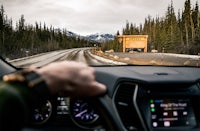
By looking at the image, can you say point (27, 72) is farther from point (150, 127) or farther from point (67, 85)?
point (150, 127)

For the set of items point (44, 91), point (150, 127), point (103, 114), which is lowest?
point (150, 127)

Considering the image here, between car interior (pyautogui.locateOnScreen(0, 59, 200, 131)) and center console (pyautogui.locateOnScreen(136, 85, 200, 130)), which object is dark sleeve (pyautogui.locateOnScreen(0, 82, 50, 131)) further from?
center console (pyautogui.locateOnScreen(136, 85, 200, 130))

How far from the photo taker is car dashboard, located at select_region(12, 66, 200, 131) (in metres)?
5.06

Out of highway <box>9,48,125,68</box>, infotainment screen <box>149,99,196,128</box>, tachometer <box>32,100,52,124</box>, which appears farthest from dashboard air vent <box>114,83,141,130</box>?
highway <box>9,48,125,68</box>

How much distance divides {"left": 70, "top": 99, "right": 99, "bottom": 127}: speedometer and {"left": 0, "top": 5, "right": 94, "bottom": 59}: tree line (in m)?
1.80

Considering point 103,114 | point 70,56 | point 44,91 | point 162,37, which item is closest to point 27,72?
point 44,91

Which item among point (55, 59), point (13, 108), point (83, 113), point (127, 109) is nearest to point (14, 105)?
point (13, 108)

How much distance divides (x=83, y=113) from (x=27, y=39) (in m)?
3.03

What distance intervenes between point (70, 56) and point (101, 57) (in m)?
0.59

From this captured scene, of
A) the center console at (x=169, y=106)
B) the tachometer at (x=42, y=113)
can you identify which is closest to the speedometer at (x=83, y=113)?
the tachometer at (x=42, y=113)

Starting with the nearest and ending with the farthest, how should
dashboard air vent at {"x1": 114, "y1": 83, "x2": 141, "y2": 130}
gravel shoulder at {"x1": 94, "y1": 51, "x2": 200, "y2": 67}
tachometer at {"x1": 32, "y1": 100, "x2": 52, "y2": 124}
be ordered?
dashboard air vent at {"x1": 114, "y1": 83, "x2": 141, "y2": 130}
tachometer at {"x1": 32, "y1": 100, "x2": 52, "y2": 124}
gravel shoulder at {"x1": 94, "y1": 51, "x2": 200, "y2": 67}

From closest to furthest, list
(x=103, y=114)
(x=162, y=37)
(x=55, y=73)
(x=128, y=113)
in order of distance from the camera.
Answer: (x=55, y=73) → (x=103, y=114) → (x=128, y=113) → (x=162, y=37)

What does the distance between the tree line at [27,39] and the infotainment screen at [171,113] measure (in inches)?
99.4

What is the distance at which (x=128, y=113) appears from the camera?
5.04 m
